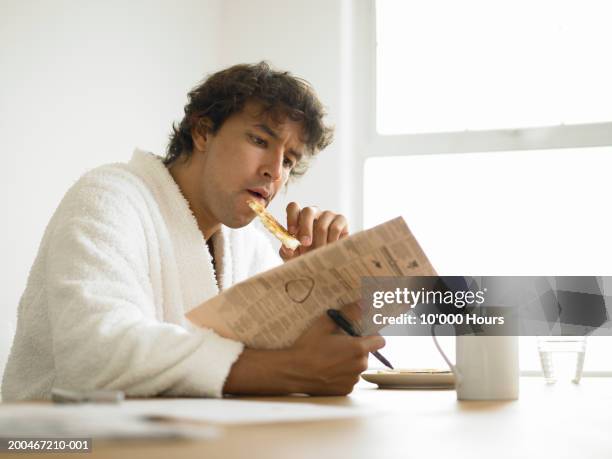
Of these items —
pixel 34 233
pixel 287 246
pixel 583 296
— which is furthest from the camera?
pixel 583 296

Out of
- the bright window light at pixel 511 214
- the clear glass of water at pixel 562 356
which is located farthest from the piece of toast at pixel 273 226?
the bright window light at pixel 511 214

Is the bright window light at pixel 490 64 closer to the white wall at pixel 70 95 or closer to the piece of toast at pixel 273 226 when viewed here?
the white wall at pixel 70 95

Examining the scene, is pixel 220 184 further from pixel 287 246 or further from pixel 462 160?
pixel 462 160

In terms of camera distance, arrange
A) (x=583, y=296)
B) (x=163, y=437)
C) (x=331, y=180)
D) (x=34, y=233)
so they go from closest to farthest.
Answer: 1. (x=163, y=437)
2. (x=34, y=233)
3. (x=583, y=296)
4. (x=331, y=180)

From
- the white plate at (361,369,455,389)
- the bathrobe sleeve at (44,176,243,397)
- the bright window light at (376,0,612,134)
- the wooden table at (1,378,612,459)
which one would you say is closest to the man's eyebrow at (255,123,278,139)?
the bathrobe sleeve at (44,176,243,397)

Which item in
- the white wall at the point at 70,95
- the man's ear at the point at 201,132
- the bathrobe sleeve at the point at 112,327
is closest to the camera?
the bathrobe sleeve at the point at 112,327

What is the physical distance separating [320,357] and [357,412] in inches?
10.1

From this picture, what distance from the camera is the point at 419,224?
3.10 metres

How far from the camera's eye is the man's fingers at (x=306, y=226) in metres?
1.80

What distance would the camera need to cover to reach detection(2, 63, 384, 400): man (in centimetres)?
107

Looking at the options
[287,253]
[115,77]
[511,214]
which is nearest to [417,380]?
[287,253]

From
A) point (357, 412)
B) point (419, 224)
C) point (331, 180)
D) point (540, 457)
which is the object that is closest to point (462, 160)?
point (419, 224)

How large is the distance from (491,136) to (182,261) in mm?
1760

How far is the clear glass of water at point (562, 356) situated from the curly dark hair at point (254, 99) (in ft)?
2.38
